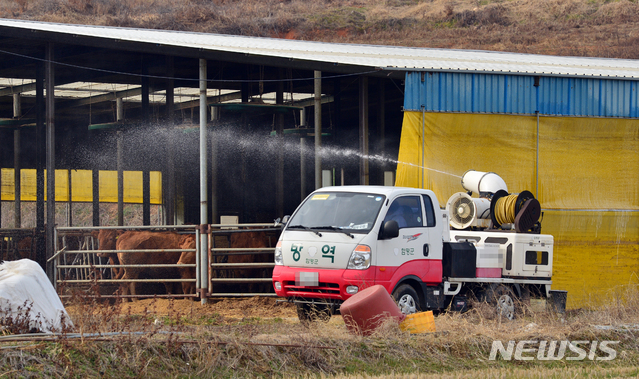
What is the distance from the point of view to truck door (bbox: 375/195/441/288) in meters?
10.1

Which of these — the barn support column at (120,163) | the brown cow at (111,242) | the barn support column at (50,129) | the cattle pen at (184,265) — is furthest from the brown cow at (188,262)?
the barn support column at (120,163)

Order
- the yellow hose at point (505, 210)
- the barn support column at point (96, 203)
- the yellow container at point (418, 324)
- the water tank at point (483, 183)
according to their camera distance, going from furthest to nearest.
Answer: the barn support column at point (96, 203) → the water tank at point (483, 183) → the yellow hose at point (505, 210) → the yellow container at point (418, 324)

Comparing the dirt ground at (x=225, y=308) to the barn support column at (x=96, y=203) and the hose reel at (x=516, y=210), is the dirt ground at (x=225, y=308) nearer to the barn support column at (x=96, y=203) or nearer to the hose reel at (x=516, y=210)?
the hose reel at (x=516, y=210)

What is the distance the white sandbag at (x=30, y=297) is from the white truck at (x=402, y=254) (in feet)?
10.6

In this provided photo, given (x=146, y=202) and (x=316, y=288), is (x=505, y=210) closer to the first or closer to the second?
(x=316, y=288)

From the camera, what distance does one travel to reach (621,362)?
8523 mm

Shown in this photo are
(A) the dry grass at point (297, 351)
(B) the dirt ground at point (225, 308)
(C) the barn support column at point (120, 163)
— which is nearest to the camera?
(A) the dry grass at point (297, 351)

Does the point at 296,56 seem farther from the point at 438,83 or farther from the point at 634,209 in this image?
the point at 634,209

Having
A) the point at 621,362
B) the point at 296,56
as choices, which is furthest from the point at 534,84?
the point at 621,362

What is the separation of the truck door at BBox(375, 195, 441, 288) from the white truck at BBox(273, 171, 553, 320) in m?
0.01

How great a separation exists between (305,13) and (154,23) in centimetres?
1309

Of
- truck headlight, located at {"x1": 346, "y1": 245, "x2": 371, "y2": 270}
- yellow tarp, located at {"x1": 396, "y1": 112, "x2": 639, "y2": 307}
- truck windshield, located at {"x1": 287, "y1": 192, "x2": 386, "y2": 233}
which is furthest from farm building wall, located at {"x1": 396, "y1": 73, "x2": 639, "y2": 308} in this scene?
truck headlight, located at {"x1": 346, "y1": 245, "x2": 371, "y2": 270}

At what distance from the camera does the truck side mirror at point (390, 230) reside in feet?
32.9
